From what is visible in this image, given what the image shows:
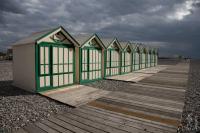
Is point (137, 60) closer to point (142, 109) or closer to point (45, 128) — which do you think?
point (142, 109)

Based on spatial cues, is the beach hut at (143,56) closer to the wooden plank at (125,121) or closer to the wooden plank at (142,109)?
the wooden plank at (142,109)

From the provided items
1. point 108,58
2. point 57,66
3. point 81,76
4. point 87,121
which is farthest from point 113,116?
point 108,58

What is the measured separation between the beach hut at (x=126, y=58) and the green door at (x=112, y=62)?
1074mm

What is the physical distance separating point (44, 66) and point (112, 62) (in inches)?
309

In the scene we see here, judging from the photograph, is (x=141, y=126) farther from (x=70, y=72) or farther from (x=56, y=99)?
(x=70, y=72)

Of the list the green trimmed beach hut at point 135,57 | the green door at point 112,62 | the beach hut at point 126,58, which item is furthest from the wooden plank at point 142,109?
the green trimmed beach hut at point 135,57

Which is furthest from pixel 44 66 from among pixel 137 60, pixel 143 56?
pixel 143 56

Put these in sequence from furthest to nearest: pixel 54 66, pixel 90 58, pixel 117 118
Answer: pixel 90 58 < pixel 54 66 < pixel 117 118

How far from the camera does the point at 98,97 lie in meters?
7.37

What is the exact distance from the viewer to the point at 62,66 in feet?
30.7

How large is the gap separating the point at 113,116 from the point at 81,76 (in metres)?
6.07

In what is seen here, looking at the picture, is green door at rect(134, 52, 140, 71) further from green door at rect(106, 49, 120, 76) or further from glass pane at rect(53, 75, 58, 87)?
glass pane at rect(53, 75, 58, 87)

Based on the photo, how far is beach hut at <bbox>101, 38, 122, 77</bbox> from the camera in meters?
14.0

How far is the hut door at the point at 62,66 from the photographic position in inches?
348
